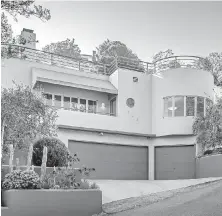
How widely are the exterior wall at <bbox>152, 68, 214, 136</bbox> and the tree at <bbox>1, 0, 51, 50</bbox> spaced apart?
52.4 feet

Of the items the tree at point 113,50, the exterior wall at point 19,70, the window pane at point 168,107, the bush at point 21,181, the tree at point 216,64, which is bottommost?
the bush at point 21,181

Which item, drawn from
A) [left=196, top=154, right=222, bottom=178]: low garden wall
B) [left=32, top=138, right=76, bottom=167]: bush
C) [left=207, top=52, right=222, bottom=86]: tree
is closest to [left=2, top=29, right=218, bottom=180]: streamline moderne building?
[left=196, top=154, right=222, bottom=178]: low garden wall

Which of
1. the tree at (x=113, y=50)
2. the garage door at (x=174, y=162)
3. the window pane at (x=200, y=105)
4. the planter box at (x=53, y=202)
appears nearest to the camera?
the planter box at (x=53, y=202)

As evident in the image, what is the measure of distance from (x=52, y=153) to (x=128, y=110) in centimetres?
790

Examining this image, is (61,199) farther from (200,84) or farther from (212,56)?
(212,56)

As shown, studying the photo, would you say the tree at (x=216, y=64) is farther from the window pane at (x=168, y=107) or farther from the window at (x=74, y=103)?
the window at (x=74, y=103)

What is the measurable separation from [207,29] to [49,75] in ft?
30.3

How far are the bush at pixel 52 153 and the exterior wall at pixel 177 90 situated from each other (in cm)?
791

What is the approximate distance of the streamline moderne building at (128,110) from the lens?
24875 millimetres

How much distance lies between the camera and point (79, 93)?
2673 cm

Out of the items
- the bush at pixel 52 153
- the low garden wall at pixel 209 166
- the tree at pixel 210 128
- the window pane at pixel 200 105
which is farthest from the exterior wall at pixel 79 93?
the low garden wall at pixel 209 166

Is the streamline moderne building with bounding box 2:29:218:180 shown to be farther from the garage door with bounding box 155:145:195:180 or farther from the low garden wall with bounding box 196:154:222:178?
the low garden wall with bounding box 196:154:222:178

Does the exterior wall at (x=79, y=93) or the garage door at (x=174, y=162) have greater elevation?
the exterior wall at (x=79, y=93)

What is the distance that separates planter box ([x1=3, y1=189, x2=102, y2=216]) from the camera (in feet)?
45.7
